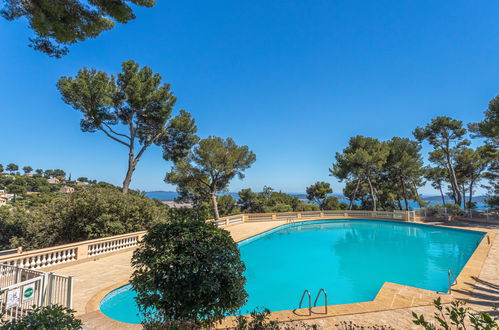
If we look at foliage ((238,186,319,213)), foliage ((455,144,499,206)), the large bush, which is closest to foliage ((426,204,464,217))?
foliage ((455,144,499,206))

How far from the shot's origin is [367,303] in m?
5.26

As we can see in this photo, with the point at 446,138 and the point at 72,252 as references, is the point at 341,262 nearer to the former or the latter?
the point at 72,252

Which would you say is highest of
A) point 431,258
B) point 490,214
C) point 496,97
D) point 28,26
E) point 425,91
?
point 425,91

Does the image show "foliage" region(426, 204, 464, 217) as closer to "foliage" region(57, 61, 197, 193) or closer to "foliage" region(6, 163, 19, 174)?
"foliage" region(57, 61, 197, 193)

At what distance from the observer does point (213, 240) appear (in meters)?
3.43

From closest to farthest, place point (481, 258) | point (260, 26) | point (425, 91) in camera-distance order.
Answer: point (481, 258)
point (260, 26)
point (425, 91)

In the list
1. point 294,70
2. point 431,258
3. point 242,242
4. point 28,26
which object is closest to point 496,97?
point 431,258

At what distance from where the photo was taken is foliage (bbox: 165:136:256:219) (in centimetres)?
2011

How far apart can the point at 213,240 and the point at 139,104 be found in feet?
50.1

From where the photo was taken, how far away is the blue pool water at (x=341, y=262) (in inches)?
265

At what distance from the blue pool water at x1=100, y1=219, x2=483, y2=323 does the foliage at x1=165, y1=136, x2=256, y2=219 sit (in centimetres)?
704

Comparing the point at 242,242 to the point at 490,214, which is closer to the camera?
the point at 242,242

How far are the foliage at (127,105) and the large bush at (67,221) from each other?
5.64m

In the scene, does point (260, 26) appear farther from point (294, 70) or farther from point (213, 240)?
point (213, 240)
